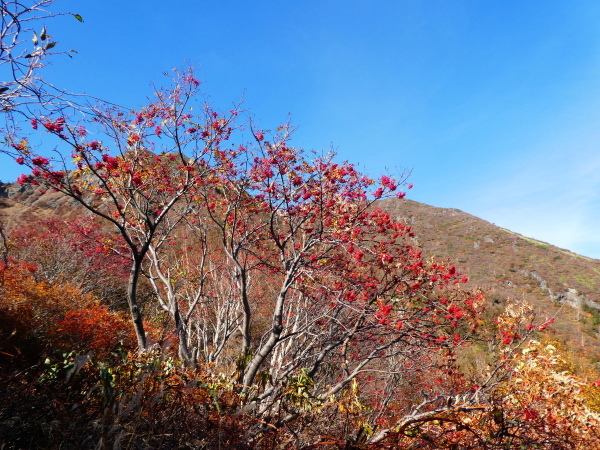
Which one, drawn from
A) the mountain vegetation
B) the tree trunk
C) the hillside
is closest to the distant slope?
the hillside

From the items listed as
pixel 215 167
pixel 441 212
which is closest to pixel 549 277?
pixel 441 212

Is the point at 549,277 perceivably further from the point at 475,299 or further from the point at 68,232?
the point at 68,232

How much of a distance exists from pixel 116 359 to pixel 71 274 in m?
15.0

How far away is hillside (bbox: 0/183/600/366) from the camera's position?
25.5 meters

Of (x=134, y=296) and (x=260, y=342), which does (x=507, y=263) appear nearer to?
(x=260, y=342)

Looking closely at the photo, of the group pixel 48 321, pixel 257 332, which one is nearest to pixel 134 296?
pixel 48 321

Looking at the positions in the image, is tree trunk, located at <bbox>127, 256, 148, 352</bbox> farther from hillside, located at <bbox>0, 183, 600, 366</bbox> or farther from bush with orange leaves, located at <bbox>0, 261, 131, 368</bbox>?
hillside, located at <bbox>0, 183, 600, 366</bbox>

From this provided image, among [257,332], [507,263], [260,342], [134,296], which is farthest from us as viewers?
[507,263]

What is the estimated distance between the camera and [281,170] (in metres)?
6.09

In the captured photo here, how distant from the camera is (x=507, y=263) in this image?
37.8 m

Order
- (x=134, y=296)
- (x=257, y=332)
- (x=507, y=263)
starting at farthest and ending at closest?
(x=507, y=263)
(x=257, y=332)
(x=134, y=296)

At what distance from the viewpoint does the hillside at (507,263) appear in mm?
25516

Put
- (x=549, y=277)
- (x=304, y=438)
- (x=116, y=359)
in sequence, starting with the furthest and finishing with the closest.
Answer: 1. (x=549, y=277)
2. (x=304, y=438)
3. (x=116, y=359)

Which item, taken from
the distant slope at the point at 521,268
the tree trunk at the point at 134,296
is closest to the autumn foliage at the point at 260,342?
the tree trunk at the point at 134,296
